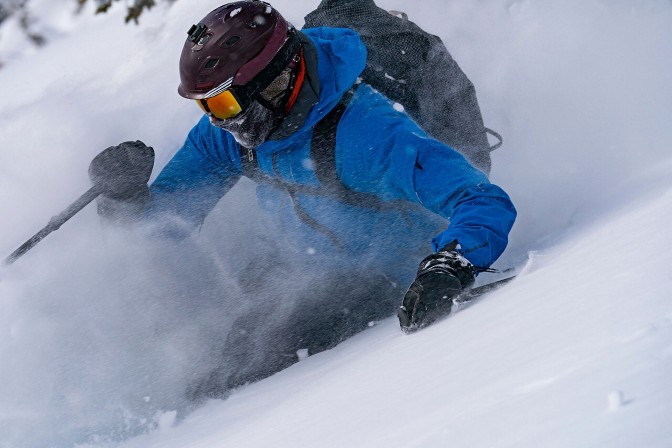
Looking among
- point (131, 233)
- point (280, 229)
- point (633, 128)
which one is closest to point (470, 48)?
point (633, 128)

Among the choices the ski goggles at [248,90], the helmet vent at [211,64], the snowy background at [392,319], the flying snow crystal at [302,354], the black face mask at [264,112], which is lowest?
the flying snow crystal at [302,354]

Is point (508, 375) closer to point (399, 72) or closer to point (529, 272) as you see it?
Answer: point (529, 272)

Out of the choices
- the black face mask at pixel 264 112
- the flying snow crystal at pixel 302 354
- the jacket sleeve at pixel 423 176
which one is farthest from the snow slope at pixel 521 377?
→ the black face mask at pixel 264 112

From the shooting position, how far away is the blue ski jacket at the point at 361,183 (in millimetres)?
2648

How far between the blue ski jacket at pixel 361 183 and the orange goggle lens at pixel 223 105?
0.23 meters

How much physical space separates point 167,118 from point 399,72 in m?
1.65

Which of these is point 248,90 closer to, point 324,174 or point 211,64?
point 211,64

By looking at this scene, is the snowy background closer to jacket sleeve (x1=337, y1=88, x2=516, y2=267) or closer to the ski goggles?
jacket sleeve (x1=337, y1=88, x2=516, y2=267)

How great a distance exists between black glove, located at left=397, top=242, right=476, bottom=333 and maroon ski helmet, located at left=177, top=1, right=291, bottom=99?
1030 mm

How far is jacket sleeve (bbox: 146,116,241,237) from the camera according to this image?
351cm

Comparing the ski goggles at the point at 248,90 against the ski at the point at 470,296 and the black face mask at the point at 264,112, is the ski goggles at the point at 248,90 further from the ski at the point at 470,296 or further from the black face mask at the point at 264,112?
the ski at the point at 470,296

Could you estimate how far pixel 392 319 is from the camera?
3184 mm

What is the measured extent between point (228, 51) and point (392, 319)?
4.21 feet

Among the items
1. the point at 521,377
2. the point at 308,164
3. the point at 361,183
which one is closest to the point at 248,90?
the point at 308,164
